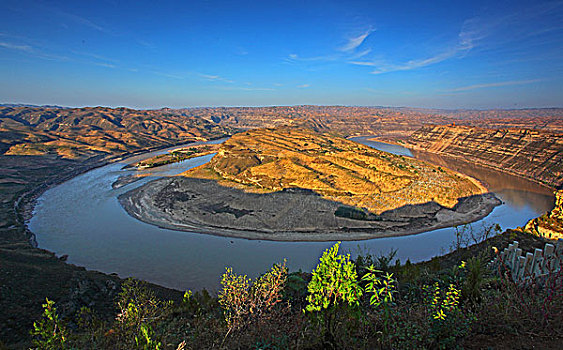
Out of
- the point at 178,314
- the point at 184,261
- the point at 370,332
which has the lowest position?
the point at 184,261

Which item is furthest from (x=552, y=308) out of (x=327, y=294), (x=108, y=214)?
(x=108, y=214)

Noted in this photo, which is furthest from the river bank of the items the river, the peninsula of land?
the river

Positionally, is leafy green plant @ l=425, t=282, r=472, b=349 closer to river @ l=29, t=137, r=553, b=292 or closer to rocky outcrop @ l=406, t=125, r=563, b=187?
river @ l=29, t=137, r=553, b=292

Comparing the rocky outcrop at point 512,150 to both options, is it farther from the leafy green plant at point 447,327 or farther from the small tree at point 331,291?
the small tree at point 331,291

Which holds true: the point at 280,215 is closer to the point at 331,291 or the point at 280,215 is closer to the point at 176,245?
the point at 176,245

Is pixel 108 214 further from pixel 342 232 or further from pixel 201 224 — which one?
pixel 342 232
